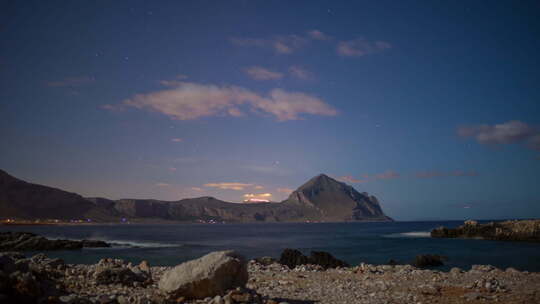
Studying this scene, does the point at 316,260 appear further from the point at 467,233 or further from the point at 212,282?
the point at 467,233

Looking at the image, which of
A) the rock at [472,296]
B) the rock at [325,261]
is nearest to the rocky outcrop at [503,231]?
the rock at [325,261]

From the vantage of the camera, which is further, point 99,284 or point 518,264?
point 518,264

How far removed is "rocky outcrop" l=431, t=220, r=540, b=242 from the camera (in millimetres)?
64312

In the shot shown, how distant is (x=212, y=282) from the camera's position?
9703mm

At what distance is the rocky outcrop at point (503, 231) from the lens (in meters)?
64.3

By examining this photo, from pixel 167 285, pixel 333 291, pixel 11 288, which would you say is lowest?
pixel 333 291

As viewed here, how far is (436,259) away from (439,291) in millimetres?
20365

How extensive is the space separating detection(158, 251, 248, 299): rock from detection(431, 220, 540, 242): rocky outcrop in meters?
70.3

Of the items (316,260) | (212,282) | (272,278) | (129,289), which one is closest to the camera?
(212,282)

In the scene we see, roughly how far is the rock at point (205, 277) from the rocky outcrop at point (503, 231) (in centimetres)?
7033

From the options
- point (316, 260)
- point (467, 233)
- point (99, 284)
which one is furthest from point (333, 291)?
point (467, 233)

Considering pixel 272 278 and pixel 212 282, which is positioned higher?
pixel 212 282

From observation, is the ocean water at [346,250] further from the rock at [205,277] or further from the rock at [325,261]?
the rock at [205,277]

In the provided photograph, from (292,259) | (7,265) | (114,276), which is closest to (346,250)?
(292,259)
